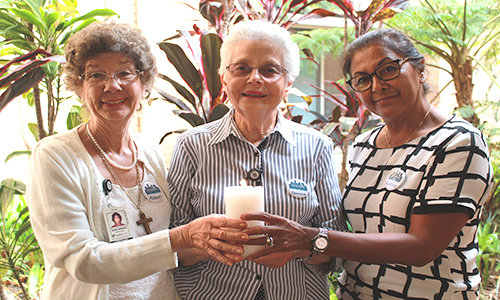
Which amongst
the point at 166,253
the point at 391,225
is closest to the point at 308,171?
the point at 391,225

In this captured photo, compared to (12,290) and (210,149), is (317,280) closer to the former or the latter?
(210,149)


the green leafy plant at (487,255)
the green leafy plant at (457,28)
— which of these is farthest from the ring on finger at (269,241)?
the green leafy plant at (457,28)

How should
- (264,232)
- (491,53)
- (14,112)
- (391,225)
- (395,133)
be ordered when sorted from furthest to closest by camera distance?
(491,53)
(14,112)
(395,133)
(391,225)
(264,232)

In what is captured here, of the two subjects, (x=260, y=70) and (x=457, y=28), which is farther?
(x=457, y=28)

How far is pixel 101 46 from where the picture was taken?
1448 mm

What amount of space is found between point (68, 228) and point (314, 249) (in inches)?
31.7

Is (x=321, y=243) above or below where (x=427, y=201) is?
below

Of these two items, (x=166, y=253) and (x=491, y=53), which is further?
(x=491, y=53)

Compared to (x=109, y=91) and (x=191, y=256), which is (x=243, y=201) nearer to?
(x=191, y=256)

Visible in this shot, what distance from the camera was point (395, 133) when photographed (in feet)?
5.06

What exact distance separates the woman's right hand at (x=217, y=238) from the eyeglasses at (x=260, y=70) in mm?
605

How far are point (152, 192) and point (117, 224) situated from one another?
0.21 m

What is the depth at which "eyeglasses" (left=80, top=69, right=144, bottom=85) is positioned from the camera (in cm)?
146

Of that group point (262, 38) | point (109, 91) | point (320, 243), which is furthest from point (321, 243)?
point (109, 91)
